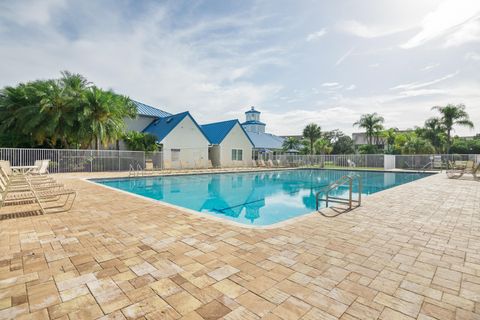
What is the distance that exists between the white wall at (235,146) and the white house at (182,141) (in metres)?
2.04

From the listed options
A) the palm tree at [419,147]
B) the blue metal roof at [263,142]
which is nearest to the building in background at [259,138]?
the blue metal roof at [263,142]

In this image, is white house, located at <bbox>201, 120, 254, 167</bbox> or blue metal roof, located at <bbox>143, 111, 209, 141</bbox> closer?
blue metal roof, located at <bbox>143, 111, 209, 141</bbox>

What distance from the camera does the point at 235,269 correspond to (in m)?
2.91

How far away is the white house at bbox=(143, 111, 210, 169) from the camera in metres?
23.5

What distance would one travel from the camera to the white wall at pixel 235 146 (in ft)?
89.9

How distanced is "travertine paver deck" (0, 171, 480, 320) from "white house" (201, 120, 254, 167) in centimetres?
2229

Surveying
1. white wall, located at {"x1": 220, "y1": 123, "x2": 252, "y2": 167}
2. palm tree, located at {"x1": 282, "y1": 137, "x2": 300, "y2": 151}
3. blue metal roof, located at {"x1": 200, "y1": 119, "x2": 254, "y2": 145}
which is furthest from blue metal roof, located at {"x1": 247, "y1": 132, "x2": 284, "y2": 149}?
blue metal roof, located at {"x1": 200, "y1": 119, "x2": 254, "y2": 145}

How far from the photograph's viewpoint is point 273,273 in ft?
9.25

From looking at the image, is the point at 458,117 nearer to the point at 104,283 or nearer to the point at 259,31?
the point at 259,31

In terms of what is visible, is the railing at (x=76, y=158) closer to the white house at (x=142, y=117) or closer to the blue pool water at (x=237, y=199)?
the blue pool water at (x=237, y=199)

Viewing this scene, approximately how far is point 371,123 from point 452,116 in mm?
Result: 8133

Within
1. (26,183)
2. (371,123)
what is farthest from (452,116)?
(26,183)

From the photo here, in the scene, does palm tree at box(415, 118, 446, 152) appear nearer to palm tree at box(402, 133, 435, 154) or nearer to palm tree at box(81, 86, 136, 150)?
palm tree at box(402, 133, 435, 154)

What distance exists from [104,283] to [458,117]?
122 ft
